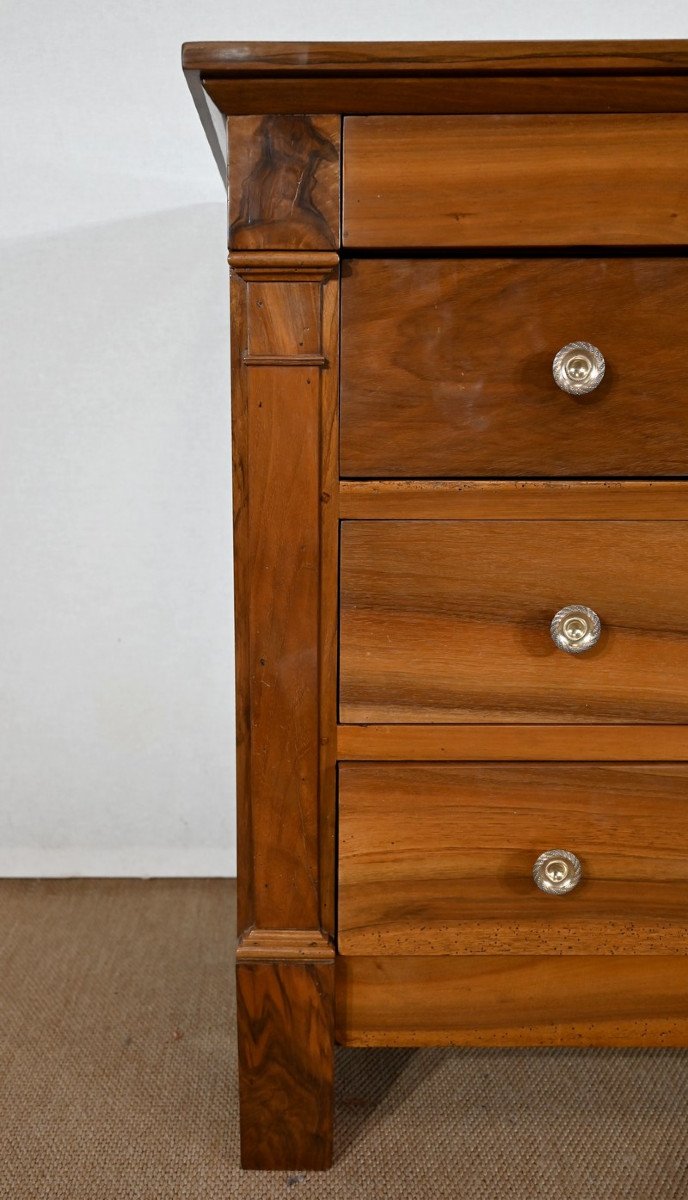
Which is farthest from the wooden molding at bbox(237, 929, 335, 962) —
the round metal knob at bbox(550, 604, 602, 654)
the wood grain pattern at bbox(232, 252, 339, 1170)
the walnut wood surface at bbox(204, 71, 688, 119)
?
the walnut wood surface at bbox(204, 71, 688, 119)

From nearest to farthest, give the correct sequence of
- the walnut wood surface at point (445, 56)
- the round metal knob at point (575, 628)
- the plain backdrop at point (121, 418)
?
the walnut wood surface at point (445, 56) → the round metal knob at point (575, 628) → the plain backdrop at point (121, 418)

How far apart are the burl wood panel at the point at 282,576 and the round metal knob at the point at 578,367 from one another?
7.7 inches

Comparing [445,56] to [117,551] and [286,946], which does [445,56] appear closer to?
[286,946]

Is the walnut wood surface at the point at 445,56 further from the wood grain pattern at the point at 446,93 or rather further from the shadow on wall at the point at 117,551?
the shadow on wall at the point at 117,551

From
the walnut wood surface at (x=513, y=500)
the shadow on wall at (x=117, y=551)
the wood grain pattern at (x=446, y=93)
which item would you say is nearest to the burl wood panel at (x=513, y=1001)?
the walnut wood surface at (x=513, y=500)

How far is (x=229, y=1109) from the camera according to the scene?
93 centimetres

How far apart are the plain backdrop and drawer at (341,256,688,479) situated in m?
0.63

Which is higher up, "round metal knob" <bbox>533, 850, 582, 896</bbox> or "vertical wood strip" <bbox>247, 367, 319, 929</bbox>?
"vertical wood strip" <bbox>247, 367, 319, 929</bbox>

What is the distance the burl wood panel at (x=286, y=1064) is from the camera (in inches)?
31.6

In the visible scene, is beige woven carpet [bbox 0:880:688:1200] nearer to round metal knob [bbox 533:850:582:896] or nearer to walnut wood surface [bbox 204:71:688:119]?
round metal knob [bbox 533:850:582:896]

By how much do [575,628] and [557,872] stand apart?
23cm

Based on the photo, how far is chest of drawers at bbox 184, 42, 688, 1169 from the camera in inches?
27.4

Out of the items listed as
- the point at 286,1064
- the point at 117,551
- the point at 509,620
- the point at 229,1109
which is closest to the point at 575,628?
the point at 509,620

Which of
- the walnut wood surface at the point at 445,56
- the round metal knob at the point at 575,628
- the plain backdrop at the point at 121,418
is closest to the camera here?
the walnut wood surface at the point at 445,56
